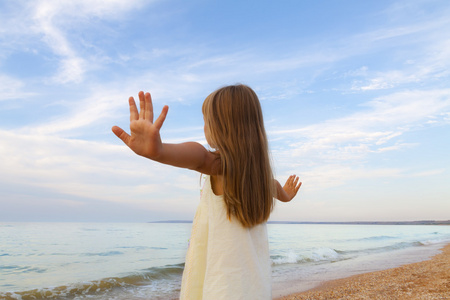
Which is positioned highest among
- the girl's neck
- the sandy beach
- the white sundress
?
the girl's neck

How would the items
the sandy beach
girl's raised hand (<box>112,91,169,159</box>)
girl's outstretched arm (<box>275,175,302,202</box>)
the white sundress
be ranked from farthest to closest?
the sandy beach
girl's outstretched arm (<box>275,175,302,202</box>)
the white sundress
girl's raised hand (<box>112,91,169,159</box>)

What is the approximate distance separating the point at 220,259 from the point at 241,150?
19.9 inches

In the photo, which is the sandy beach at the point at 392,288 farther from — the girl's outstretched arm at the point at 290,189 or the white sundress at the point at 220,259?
the white sundress at the point at 220,259

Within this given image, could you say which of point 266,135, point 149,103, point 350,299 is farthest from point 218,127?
point 350,299

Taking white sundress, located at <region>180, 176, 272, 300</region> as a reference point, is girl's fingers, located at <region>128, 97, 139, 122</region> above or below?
above

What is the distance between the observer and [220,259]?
1.65 meters

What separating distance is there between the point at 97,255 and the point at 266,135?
1396 cm

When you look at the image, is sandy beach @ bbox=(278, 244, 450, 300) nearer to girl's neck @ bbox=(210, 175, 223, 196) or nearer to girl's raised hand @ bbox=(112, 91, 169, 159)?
girl's neck @ bbox=(210, 175, 223, 196)

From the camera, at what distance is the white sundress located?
5.36 ft

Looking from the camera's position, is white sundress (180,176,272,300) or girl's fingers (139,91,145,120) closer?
girl's fingers (139,91,145,120)

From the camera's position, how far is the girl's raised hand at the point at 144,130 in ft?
4.50

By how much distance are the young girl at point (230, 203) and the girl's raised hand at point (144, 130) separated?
4.7 inches

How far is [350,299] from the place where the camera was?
20.9 feet

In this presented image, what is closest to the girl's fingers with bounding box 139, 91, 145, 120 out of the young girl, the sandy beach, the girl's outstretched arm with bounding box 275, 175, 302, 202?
the young girl
